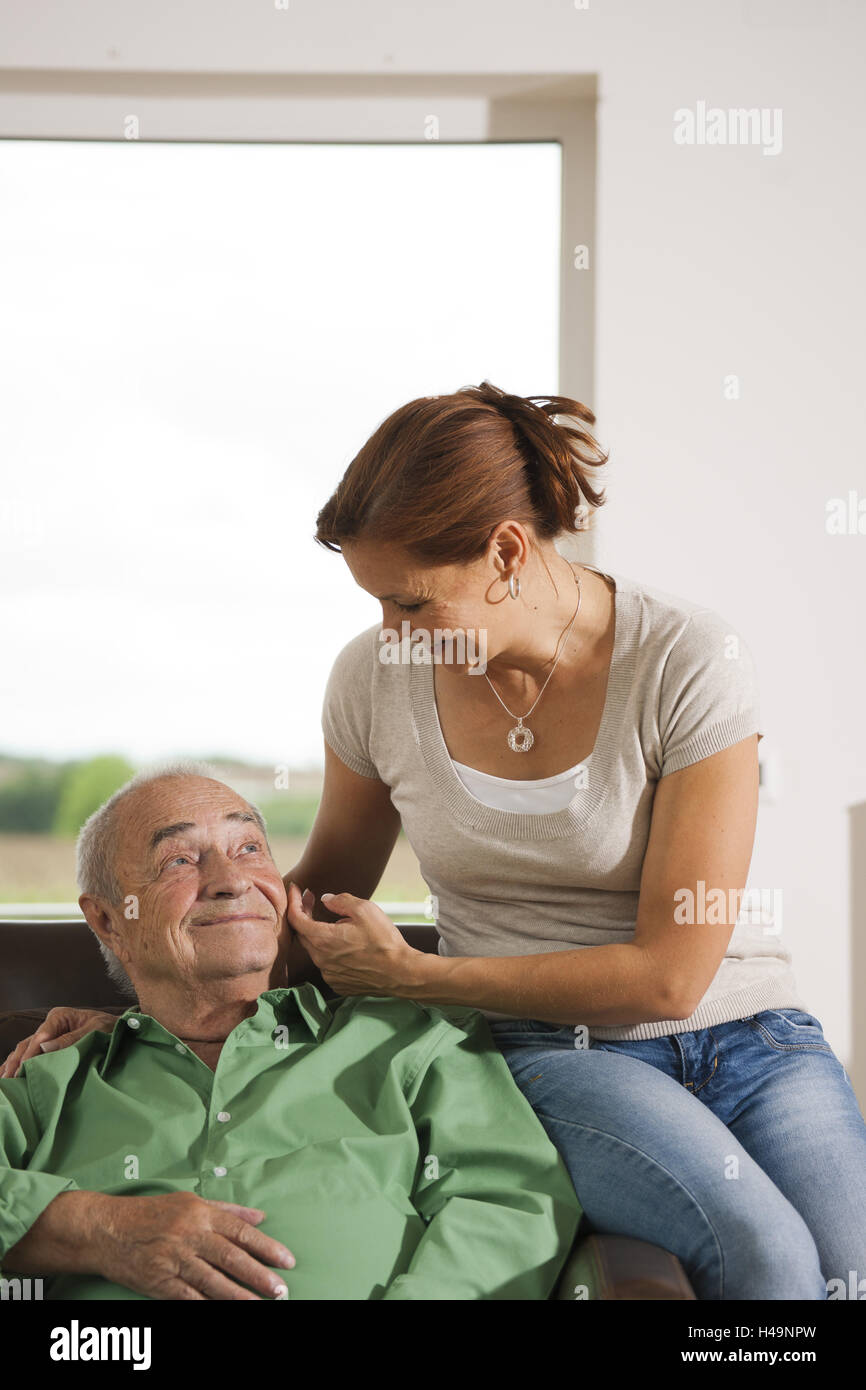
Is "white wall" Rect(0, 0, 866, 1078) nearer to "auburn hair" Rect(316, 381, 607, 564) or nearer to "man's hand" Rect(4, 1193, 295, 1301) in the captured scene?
"auburn hair" Rect(316, 381, 607, 564)

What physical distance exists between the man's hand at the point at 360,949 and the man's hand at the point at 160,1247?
13.2 inches

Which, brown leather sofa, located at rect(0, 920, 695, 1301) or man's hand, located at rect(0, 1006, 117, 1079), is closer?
man's hand, located at rect(0, 1006, 117, 1079)

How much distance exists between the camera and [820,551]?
261cm

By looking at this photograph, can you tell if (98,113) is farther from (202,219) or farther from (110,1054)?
(110,1054)

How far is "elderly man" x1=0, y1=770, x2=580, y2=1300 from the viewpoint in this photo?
1274mm

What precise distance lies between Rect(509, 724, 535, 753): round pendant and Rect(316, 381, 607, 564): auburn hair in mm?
276

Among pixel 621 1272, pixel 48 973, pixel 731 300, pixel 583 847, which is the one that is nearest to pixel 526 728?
pixel 583 847

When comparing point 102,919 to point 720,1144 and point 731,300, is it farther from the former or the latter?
point 731,300

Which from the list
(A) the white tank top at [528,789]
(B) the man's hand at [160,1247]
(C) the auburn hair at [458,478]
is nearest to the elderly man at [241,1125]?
(B) the man's hand at [160,1247]

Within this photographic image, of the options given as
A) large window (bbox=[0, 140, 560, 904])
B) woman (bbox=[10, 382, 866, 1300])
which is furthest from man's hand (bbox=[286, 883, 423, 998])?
large window (bbox=[0, 140, 560, 904])

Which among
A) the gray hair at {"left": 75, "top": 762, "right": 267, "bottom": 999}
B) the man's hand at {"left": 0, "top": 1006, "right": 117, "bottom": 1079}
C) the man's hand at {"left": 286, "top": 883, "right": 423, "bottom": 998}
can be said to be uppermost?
the gray hair at {"left": 75, "top": 762, "right": 267, "bottom": 999}

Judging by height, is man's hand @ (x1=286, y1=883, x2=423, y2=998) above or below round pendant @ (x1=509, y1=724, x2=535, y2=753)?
below

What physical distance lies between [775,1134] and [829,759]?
1.29 m
